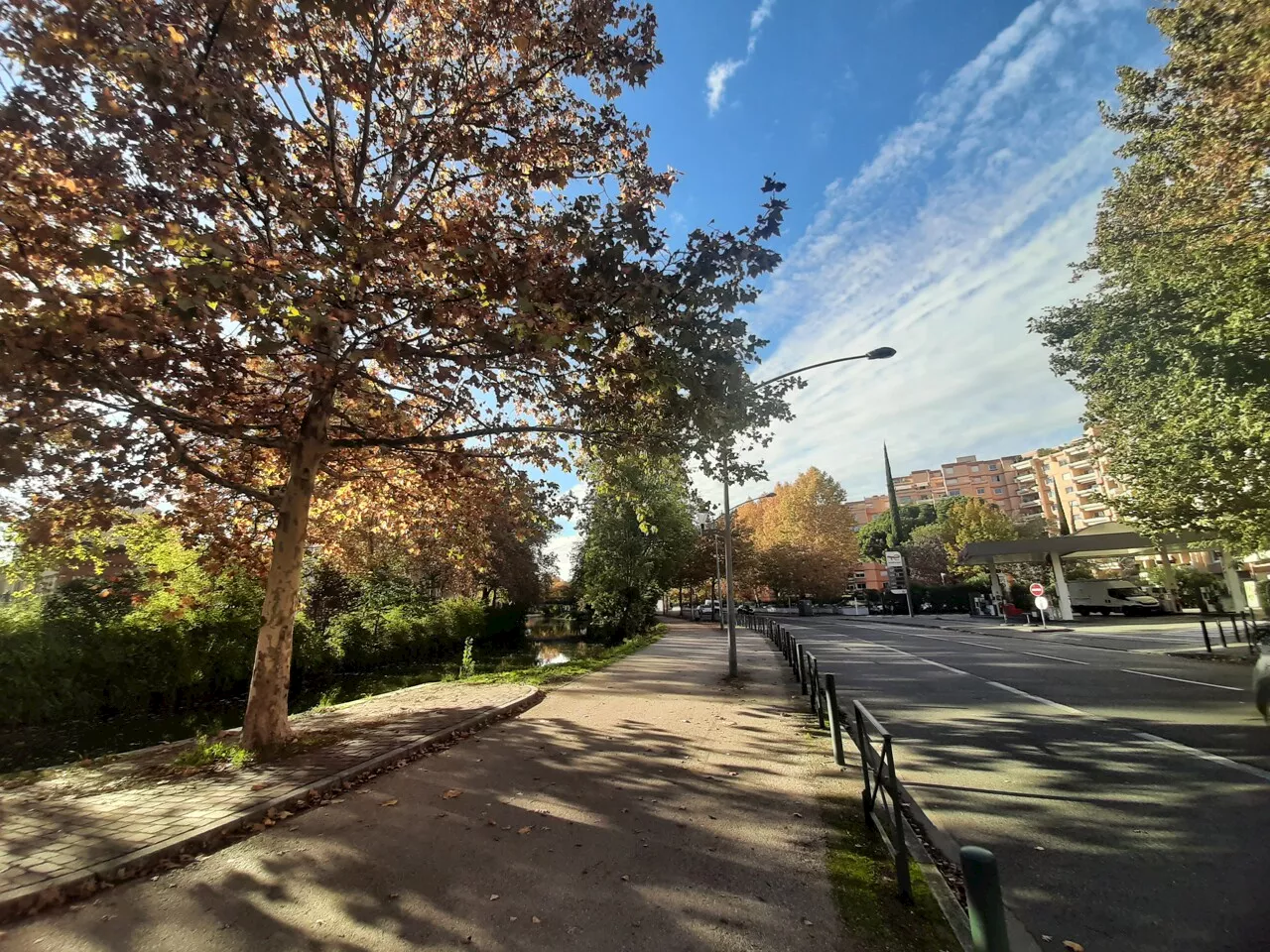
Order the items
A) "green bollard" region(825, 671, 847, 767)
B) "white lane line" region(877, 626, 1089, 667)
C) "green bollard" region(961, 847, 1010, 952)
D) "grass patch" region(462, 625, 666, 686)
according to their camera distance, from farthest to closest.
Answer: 1. "white lane line" region(877, 626, 1089, 667)
2. "grass patch" region(462, 625, 666, 686)
3. "green bollard" region(825, 671, 847, 767)
4. "green bollard" region(961, 847, 1010, 952)

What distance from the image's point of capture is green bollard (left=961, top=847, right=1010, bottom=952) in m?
2.40

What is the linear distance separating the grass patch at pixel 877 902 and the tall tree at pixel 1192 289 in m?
10.2

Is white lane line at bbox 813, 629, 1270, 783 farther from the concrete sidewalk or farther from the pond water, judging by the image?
the pond water

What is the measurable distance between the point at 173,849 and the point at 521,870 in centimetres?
259

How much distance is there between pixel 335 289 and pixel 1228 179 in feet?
42.4

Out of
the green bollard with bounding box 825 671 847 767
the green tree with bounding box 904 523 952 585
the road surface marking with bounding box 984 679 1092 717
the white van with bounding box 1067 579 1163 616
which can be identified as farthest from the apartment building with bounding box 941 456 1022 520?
the green bollard with bounding box 825 671 847 767

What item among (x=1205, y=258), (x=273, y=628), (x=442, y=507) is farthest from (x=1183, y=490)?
(x=273, y=628)

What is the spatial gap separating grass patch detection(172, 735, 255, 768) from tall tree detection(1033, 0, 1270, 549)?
1468 cm

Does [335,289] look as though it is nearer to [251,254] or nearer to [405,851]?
[251,254]

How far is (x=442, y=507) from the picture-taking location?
10945 millimetres

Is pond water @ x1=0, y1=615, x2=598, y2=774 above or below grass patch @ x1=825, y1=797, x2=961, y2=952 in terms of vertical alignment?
above

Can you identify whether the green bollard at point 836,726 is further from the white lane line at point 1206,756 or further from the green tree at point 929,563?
the green tree at point 929,563

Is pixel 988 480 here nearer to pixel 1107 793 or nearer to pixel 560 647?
pixel 560 647

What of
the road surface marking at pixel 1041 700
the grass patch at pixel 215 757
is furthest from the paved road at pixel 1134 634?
the grass patch at pixel 215 757
